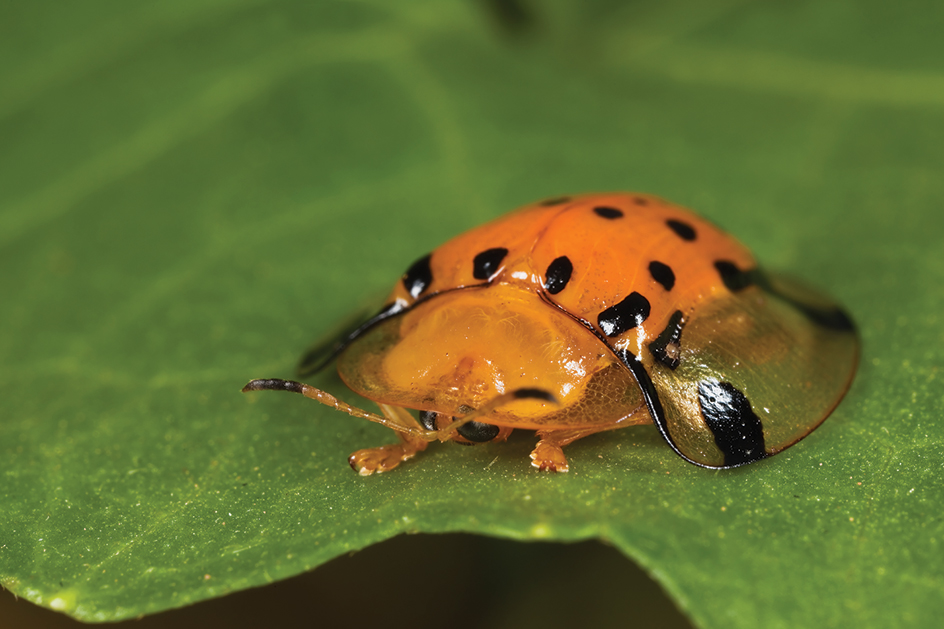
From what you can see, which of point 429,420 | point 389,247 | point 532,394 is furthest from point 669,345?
point 389,247

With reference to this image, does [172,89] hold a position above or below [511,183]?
above

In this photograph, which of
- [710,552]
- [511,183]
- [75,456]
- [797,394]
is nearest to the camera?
[710,552]

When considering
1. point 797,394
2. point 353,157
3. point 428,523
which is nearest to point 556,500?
point 428,523

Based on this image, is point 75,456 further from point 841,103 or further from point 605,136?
point 841,103

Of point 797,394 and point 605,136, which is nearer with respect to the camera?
point 797,394

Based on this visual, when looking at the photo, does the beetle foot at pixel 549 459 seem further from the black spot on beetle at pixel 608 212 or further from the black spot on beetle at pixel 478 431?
the black spot on beetle at pixel 608 212

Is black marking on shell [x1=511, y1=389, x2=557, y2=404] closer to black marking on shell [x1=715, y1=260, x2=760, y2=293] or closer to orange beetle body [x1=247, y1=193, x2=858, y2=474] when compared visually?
orange beetle body [x1=247, y1=193, x2=858, y2=474]

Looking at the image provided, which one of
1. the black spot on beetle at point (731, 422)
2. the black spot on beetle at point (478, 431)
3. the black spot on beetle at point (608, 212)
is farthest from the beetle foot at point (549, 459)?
the black spot on beetle at point (608, 212)
